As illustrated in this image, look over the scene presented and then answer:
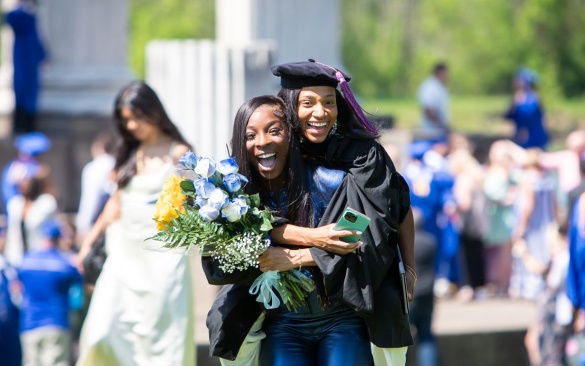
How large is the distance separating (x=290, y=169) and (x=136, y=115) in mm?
2258

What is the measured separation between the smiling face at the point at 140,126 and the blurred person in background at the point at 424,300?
291cm

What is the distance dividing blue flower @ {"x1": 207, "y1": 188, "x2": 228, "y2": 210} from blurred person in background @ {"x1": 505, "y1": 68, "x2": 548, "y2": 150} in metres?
12.8

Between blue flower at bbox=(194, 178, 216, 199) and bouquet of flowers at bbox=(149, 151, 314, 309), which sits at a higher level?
blue flower at bbox=(194, 178, 216, 199)

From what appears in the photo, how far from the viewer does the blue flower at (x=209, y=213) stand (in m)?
5.29

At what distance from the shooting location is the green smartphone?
208 inches

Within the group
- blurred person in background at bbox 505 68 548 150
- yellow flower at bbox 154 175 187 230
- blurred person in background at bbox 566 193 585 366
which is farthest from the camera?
blurred person in background at bbox 505 68 548 150

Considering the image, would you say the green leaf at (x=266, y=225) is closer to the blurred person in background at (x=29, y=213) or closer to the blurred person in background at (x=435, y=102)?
the blurred person in background at (x=29, y=213)

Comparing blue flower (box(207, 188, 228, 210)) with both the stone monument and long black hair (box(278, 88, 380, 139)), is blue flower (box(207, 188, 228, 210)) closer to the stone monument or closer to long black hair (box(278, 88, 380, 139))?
long black hair (box(278, 88, 380, 139))

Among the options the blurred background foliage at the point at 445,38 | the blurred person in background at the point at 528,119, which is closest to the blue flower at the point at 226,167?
the blurred person in background at the point at 528,119

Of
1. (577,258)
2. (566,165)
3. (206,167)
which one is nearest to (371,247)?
(206,167)

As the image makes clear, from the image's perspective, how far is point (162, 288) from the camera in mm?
7582

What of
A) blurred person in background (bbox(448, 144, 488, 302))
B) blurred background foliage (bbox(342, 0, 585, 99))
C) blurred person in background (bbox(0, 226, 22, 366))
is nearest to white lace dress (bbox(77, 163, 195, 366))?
blurred person in background (bbox(0, 226, 22, 366))

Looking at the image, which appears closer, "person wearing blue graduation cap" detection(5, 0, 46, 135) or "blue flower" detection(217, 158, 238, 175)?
"blue flower" detection(217, 158, 238, 175)

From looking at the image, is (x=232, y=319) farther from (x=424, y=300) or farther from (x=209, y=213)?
(x=424, y=300)
